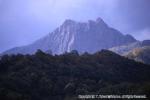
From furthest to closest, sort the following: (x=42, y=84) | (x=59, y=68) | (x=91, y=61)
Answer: (x=91, y=61), (x=59, y=68), (x=42, y=84)

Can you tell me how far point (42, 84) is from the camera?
89.6m

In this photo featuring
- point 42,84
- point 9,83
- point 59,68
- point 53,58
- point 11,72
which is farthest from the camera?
point 53,58

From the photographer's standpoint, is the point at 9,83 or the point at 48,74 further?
the point at 48,74

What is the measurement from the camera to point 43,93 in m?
85.6

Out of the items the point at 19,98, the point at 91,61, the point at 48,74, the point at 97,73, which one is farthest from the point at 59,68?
the point at 19,98

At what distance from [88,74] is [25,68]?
87.2 feet

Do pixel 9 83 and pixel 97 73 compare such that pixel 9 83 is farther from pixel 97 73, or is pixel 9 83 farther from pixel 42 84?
pixel 97 73

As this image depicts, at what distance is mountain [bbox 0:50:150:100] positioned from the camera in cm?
7881

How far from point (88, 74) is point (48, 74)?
18.4 m

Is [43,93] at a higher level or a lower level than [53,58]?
lower

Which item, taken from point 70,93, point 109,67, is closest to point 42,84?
point 70,93

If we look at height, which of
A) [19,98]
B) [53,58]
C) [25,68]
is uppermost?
[53,58]

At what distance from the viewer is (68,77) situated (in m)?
100

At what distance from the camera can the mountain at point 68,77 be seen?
259ft
